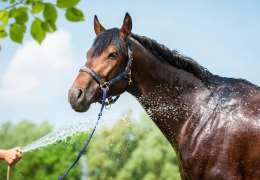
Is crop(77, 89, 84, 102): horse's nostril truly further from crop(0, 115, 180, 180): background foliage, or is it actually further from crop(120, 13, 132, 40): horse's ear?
crop(0, 115, 180, 180): background foliage

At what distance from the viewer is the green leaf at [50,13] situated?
362 centimetres

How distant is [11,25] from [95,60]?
3.07m

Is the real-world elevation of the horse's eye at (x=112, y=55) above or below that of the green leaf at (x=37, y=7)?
above

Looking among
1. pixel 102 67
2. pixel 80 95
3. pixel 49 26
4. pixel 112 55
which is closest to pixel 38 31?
pixel 49 26

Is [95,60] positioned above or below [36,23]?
above

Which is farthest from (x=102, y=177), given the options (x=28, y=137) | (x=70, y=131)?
(x=70, y=131)

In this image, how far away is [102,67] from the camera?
6.73 metres

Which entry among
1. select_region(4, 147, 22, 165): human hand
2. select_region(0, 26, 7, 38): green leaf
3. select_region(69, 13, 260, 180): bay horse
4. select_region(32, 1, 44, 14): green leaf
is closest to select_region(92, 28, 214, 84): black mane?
select_region(69, 13, 260, 180): bay horse

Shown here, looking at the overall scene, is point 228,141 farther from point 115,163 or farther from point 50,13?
point 115,163

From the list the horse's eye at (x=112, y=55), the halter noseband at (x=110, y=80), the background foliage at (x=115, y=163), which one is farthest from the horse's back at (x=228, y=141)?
the background foliage at (x=115, y=163)

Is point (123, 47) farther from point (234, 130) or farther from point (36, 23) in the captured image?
point (36, 23)

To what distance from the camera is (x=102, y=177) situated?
58062 mm

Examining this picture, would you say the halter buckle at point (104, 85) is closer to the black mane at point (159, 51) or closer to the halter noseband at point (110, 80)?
the halter noseband at point (110, 80)

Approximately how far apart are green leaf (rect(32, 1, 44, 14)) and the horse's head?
2.89 m
